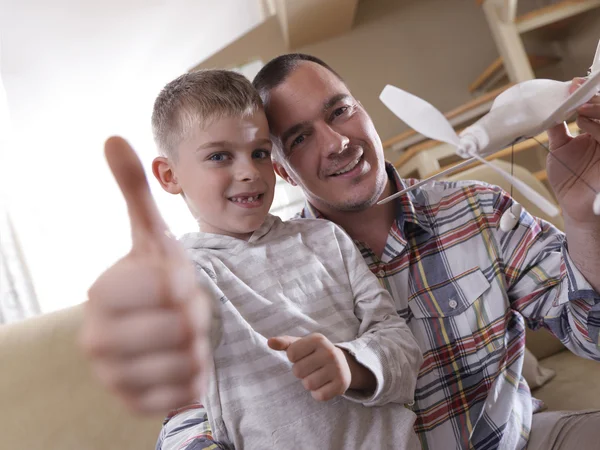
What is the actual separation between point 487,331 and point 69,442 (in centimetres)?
60

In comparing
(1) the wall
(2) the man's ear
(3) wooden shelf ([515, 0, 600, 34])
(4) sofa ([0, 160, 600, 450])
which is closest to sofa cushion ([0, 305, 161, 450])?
(4) sofa ([0, 160, 600, 450])

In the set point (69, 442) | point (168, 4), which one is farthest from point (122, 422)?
point (168, 4)

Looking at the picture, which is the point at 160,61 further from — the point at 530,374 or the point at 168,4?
the point at 530,374

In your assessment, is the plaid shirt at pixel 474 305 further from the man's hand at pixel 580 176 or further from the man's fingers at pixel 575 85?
the man's fingers at pixel 575 85

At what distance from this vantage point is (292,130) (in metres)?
0.69

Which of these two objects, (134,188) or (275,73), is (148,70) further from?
(134,188)

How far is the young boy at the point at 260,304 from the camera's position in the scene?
1.36 feet

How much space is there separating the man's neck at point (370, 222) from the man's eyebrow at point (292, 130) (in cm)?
13

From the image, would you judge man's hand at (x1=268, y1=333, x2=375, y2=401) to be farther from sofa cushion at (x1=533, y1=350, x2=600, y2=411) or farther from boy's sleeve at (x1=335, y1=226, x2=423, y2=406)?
sofa cushion at (x1=533, y1=350, x2=600, y2=411)

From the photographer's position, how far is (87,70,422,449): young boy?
16.3 inches

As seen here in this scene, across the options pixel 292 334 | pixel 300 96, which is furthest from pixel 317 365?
pixel 300 96

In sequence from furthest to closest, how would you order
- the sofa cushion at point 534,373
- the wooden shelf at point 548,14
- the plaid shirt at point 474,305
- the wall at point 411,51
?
the wall at point 411,51 → the wooden shelf at point 548,14 → the sofa cushion at point 534,373 → the plaid shirt at point 474,305

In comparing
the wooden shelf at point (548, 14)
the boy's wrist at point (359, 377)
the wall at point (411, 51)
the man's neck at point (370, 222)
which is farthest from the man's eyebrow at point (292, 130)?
the wall at point (411, 51)

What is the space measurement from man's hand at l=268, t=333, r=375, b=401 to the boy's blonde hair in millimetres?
193
